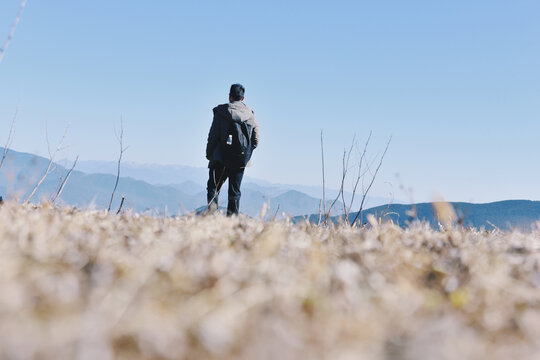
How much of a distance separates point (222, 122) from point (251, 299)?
6534 millimetres

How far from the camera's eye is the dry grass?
1.29 metres

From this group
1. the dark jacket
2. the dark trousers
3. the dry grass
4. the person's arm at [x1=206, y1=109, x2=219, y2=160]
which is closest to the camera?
the dry grass

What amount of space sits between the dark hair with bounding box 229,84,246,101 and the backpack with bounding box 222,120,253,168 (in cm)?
47

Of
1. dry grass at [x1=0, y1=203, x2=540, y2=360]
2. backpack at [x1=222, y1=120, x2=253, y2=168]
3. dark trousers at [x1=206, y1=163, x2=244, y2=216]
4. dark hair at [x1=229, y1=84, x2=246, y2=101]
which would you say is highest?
dark hair at [x1=229, y1=84, x2=246, y2=101]

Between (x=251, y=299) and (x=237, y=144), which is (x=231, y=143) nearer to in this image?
(x=237, y=144)

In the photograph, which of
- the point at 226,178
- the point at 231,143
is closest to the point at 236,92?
the point at 231,143

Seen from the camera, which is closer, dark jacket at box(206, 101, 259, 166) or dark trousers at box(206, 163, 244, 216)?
dark jacket at box(206, 101, 259, 166)

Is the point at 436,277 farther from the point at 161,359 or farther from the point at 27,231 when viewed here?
the point at 27,231

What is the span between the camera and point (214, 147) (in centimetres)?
820

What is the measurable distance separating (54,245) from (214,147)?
5.89m

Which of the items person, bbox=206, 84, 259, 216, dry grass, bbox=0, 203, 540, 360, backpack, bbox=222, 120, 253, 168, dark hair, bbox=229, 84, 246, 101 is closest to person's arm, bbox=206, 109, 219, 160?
person, bbox=206, 84, 259, 216

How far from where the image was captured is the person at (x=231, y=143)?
26.2 ft

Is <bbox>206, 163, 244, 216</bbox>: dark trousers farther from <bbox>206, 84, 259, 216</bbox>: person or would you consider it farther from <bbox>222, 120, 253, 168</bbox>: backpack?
<bbox>222, 120, 253, 168</bbox>: backpack

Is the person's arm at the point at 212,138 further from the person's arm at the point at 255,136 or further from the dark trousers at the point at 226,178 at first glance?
the person's arm at the point at 255,136
